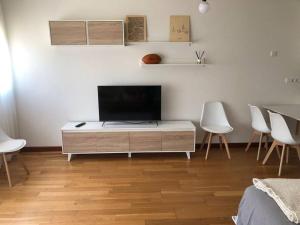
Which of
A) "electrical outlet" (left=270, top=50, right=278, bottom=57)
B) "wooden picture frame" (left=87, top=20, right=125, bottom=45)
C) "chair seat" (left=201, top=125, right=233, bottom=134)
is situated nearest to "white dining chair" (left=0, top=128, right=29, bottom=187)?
"wooden picture frame" (left=87, top=20, right=125, bottom=45)

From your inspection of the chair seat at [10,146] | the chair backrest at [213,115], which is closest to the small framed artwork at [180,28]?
the chair backrest at [213,115]

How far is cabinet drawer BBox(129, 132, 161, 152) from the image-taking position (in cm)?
378

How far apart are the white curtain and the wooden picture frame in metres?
1.17

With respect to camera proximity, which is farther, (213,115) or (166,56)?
(213,115)

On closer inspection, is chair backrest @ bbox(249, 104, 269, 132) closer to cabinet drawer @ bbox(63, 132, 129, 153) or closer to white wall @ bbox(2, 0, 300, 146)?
white wall @ bbox(2, 0, 300, 146)

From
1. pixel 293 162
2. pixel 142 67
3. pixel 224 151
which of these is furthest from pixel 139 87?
pixel 293 162

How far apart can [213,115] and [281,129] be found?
1.13m

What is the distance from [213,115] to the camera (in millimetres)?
4191

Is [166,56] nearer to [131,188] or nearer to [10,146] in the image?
[131,188]

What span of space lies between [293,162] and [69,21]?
3.72 m

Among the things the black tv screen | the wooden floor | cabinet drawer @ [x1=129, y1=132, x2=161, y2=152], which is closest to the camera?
the wooden floor

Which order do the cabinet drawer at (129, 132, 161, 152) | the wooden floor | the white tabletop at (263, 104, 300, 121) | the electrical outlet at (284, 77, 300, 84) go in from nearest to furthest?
the wooden floor, the white tabletop at (263, 104, 300, 121), the cabinet drawer at (129, 132, 161, 152), the electrical outlet at (284, 77, 300, 84)

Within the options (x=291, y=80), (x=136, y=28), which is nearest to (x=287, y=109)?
(x=291, y=80)

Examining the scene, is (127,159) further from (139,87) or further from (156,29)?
(156,29)
